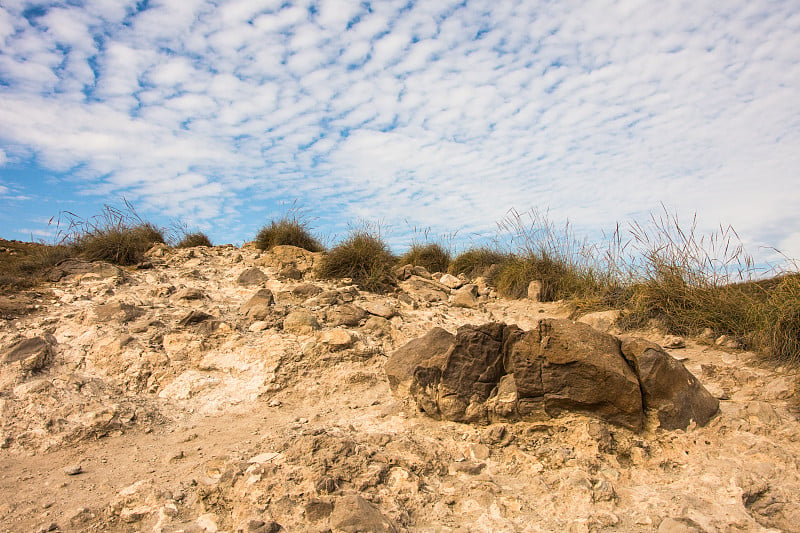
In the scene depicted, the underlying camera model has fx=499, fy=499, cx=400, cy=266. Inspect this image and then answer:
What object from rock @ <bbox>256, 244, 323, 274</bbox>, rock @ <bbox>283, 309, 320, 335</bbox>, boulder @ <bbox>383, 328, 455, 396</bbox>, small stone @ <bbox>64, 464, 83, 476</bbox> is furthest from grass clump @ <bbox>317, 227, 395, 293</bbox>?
small stone @ <bbox>64, 464, 83, 476</bbox>

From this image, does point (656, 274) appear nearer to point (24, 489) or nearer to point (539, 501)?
point (539, 501)

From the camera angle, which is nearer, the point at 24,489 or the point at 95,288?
the point at 24,489

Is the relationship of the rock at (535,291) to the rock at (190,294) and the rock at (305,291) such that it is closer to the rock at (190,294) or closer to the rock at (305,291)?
the rock at (305,291)

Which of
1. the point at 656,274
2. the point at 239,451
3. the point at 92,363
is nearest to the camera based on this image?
the point at 239,451

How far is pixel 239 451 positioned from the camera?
9.93 feet

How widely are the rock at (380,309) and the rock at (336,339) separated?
0.80m

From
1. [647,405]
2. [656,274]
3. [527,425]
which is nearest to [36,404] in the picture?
[527,425]

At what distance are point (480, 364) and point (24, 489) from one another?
109 inches

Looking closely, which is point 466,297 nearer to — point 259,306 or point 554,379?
point 259,306

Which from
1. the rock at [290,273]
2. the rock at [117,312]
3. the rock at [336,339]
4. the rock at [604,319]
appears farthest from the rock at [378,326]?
the rock at [117,312]

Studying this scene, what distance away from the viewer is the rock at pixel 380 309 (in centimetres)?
543

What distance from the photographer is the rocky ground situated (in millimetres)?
2414

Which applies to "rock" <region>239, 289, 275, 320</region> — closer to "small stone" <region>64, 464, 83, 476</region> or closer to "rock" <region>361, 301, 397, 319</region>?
"rock" <region>361, 301, 397, 319</region>

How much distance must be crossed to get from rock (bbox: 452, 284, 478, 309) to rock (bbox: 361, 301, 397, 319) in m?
1.19
